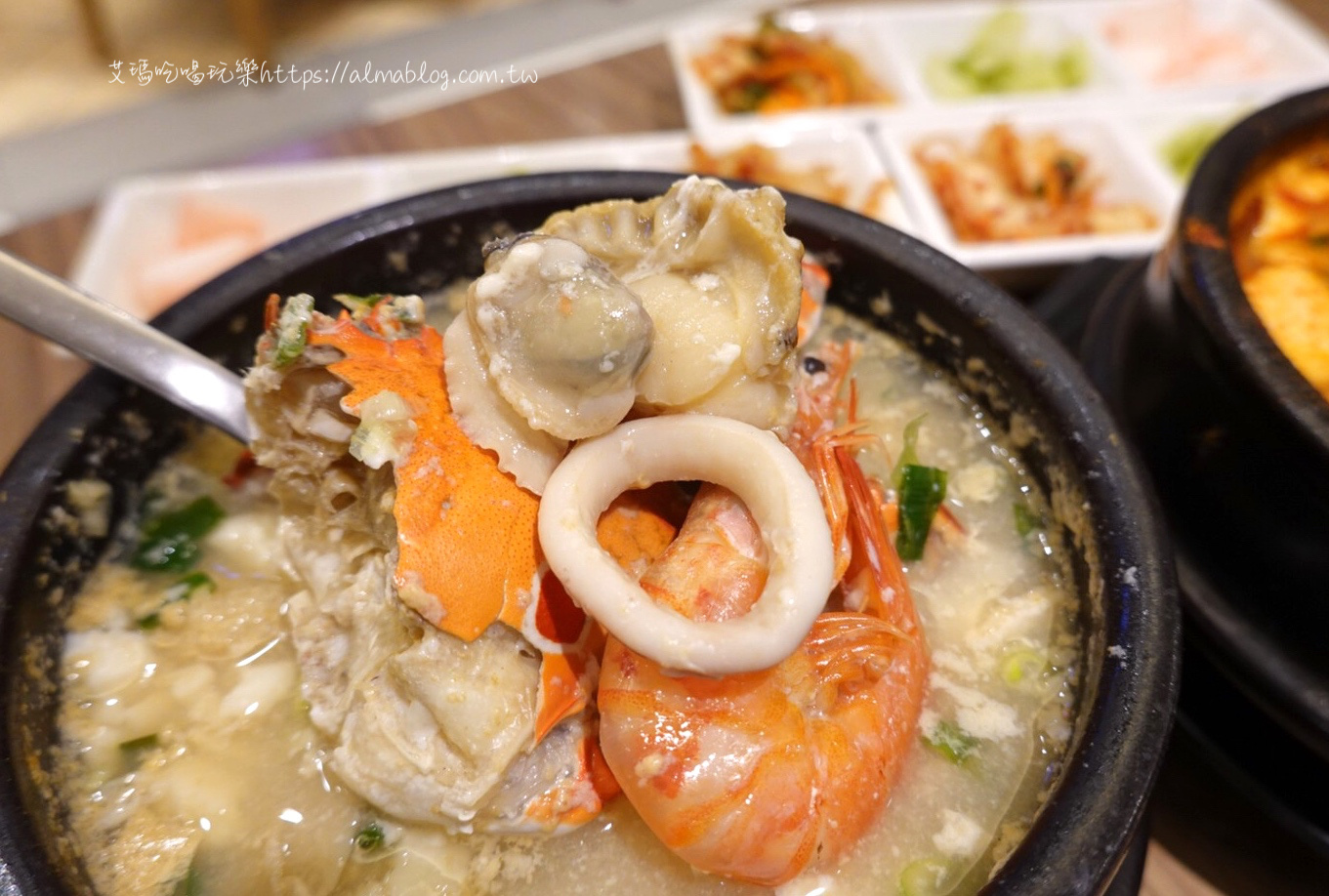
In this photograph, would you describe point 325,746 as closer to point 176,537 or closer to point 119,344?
point 176,537

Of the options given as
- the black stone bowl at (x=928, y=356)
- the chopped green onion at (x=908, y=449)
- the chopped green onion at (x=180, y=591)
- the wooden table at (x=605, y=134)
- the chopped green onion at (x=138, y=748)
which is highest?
the black stone bowl at (x=928, y=356)

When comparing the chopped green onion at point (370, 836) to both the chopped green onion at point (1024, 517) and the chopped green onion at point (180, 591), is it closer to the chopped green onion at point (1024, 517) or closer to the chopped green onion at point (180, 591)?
the chopped green onion at point (180, 591)

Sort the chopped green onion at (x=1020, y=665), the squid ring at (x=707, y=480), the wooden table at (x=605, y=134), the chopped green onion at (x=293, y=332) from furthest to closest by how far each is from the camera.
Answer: the wooden table at (x=605, y=134) → the chopped green onion at (x=1020, y=665) → the chopped green onion at (x=293, y=332) → the squid ring at (x=707, y=480)

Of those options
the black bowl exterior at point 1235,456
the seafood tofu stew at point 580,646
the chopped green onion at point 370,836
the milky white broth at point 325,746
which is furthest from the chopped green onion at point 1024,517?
the chopped green onion at point 370,836

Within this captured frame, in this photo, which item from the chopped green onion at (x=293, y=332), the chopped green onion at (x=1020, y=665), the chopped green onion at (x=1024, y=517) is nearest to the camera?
the chopped green onion at (x=293, y=332)

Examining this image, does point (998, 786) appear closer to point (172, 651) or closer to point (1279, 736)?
point (1279, 736)

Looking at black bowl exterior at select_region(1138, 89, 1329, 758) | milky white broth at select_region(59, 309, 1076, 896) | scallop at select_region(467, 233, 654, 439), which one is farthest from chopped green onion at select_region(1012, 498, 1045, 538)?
scallop at select_region(467, 233, 654, 439)

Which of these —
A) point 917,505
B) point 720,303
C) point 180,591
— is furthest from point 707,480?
point 180,591
